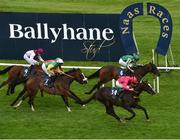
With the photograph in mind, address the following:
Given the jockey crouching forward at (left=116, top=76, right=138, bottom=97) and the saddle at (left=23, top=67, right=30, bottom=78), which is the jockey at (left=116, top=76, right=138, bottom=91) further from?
the saddle at (left=23, top=67, right=30, bottom=78)

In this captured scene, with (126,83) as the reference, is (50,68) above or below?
above

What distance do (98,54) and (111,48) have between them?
0.55 m

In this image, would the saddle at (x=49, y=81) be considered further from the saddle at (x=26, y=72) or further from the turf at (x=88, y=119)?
the saddle at (x=26, y=72)

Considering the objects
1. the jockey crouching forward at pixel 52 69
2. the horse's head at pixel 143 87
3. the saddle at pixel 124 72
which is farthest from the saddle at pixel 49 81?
the horse's head at pixel 143 87

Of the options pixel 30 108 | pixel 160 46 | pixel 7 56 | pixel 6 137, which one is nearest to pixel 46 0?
pixel 7 56

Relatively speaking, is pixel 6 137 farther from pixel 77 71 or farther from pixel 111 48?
pixel 111 48

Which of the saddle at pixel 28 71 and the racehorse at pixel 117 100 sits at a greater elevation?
the saddle at pixel 28 71

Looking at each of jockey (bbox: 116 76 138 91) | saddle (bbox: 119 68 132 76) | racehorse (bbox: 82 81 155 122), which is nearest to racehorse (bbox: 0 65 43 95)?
saddle (bbox: 119 68 132 76)

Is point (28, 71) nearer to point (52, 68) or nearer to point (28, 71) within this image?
point (28, 71)
